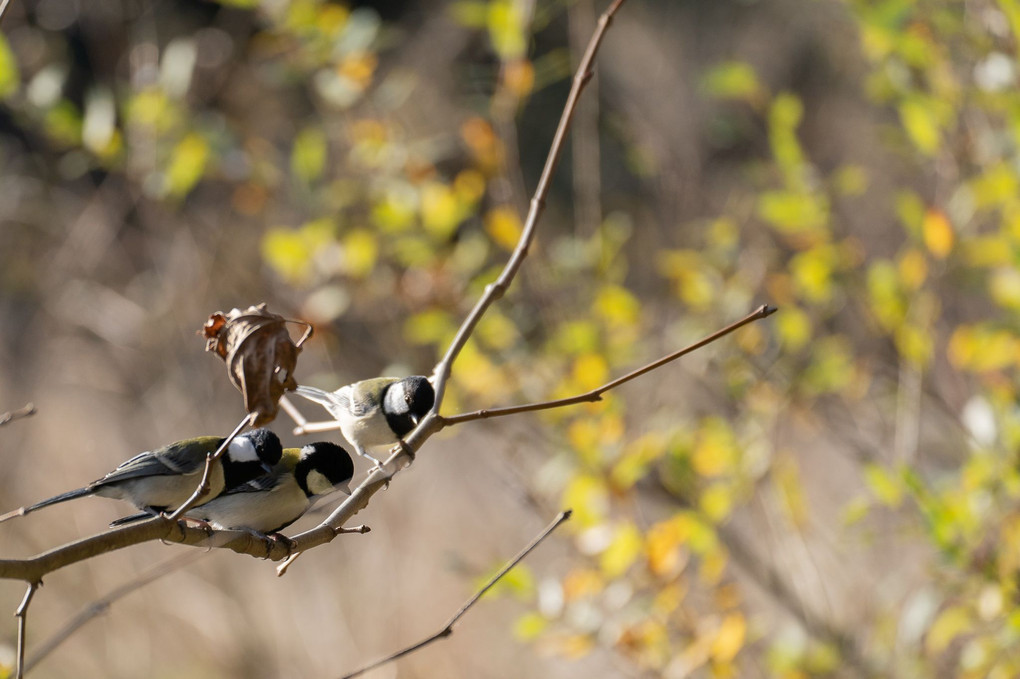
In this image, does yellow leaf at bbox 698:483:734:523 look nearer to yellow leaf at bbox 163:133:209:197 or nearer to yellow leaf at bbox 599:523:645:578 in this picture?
yellow leaf at bbox 599:523:645:578

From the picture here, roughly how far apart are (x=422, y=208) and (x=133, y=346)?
289 centimetres

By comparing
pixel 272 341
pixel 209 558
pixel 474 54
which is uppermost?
pixel 474 54

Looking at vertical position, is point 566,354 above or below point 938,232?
above

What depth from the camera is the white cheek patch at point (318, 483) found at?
4.99 feet

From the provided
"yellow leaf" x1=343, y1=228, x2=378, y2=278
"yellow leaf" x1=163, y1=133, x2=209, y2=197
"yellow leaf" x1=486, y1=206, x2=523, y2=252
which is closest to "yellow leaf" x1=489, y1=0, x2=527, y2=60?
"yellow leaf" x1=486, y1=206, x2=523, y2=252

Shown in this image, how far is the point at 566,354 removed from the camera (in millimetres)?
3027

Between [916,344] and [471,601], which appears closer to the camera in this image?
[471,601]

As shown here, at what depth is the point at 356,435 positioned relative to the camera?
66.8 inches

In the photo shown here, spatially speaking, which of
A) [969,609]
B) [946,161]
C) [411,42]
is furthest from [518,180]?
[411,42]

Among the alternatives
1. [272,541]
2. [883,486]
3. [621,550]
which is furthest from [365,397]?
[883,486]

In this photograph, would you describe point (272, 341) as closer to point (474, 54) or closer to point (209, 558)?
point (209, 558)

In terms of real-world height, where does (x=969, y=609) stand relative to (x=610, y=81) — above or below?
below

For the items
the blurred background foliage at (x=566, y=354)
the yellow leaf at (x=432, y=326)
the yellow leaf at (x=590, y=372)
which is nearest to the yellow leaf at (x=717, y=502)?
the blurred background foliage at (x=566, y=354)

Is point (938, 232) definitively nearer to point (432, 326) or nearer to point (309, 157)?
point (432, 326)
